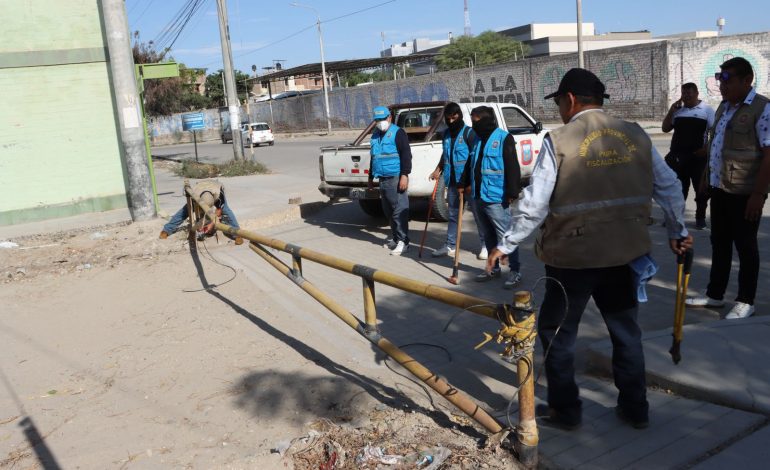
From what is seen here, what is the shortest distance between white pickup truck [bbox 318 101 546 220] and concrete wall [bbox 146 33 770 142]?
57.5ft

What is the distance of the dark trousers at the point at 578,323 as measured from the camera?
3258mm

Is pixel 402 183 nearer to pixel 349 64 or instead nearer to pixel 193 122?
pixel 193 122

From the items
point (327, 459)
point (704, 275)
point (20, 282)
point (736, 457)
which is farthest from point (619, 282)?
point (20, 282)

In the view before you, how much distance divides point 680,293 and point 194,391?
333 centimetres

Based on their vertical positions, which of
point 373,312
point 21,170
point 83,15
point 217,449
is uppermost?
point 83,15

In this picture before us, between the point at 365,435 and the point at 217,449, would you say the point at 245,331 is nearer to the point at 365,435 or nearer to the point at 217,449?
the point at 217,449

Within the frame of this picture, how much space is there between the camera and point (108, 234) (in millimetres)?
10547

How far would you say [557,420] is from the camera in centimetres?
346

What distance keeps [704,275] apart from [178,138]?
55.4 meters

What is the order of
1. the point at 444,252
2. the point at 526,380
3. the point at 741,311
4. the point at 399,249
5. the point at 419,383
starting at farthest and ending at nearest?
the point at 399,249
the point at 444,252
the point at 741,311
the point at 419,383
the point at 526,380

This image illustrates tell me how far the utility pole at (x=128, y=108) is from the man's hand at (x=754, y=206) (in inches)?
357

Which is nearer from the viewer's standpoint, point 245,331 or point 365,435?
point 365,435

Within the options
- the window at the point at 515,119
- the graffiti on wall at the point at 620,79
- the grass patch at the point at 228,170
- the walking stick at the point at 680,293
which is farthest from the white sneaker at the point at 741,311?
the graffiti on wall at the point at 620,79

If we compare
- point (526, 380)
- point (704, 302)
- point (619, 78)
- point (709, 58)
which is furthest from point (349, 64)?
point (526, 380)
